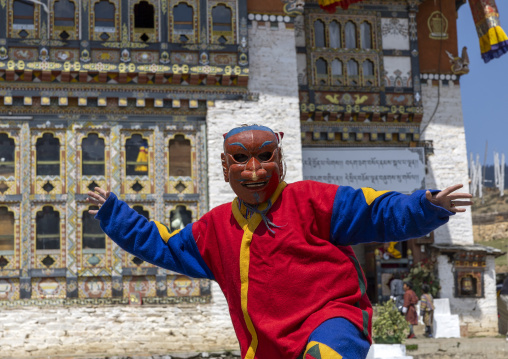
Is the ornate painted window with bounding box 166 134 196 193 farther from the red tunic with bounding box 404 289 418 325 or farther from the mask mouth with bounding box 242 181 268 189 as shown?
the mask mouth with bounding box 242 181 268 189

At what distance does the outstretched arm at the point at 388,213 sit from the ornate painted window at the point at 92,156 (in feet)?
33.2

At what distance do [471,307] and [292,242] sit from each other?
12832mm

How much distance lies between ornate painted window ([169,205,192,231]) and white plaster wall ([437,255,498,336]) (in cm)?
573

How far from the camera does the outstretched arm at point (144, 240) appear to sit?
4895mm

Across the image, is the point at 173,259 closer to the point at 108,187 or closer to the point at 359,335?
the point at 359,335

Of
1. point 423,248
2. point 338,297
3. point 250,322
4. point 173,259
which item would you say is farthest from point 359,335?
point 423,248

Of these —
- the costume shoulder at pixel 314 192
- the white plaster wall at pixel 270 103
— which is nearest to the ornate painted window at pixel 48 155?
the white plaster wall at pixel 270 103

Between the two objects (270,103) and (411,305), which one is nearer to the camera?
(270,103)

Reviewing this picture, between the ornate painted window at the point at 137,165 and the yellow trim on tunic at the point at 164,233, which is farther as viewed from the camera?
the ornate painted window at the point at 137,165

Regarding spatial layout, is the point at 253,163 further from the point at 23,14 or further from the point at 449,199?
the point at 23,14

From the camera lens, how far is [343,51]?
16750 millimetres

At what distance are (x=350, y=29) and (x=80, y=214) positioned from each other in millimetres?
7388

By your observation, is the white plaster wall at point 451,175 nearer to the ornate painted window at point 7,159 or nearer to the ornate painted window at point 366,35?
the ornate painted window at point 366,35

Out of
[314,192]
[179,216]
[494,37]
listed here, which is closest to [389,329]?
[179,216]
